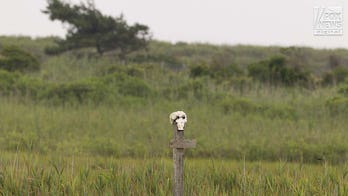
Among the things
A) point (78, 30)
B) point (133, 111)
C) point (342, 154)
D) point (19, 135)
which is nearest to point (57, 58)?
point (78, 30)

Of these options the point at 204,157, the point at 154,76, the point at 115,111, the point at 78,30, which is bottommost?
the point at 204,157

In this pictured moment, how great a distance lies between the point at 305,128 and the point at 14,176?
8179 mm

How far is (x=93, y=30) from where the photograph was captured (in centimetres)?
2423

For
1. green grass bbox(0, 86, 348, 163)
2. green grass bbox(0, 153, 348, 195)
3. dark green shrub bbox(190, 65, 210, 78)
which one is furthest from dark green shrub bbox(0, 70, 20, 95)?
green grass bbox(0, 153, 348, 195)

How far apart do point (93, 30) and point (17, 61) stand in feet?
15.6

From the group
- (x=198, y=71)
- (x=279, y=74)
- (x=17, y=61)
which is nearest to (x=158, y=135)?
(x=198, y=71)

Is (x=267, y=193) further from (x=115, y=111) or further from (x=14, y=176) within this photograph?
(x=115, y=111)

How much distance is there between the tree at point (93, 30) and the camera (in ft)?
78.1

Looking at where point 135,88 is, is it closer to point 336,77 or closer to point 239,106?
point 239,106

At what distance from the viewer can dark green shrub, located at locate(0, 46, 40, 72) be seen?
20.1m

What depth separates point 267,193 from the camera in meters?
6.11

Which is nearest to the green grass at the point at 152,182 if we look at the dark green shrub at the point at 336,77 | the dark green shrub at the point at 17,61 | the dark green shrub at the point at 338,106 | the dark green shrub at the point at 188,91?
the dark green shrub at the point at 338,106

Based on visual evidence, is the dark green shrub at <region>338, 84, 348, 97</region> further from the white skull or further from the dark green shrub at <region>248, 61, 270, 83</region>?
the white skull

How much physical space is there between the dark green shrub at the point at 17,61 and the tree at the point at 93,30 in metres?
3.34
